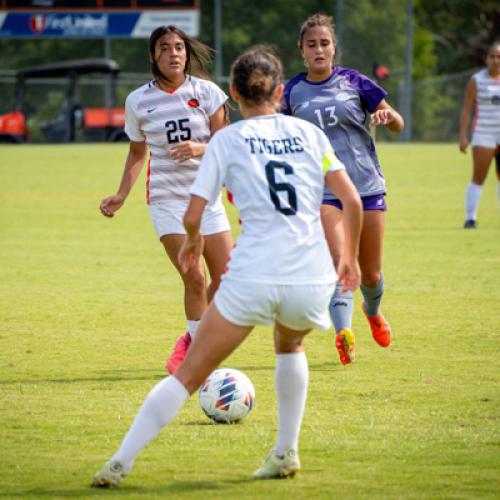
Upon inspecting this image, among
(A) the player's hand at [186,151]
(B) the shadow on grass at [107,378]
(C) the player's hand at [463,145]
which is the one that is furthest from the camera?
(C) the player's hand at [463,145]

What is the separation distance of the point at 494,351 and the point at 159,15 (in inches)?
1488

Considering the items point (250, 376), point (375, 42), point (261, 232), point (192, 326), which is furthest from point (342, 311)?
point (375, 42)

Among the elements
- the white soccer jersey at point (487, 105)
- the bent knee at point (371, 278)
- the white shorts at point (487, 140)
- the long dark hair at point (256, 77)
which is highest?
the long dark hair at point (256, 77)

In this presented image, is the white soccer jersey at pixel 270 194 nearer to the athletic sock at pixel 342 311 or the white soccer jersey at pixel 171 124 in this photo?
the white soccer jersey at pixel 171 124

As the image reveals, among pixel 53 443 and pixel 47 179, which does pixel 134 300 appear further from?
pixel 47 179

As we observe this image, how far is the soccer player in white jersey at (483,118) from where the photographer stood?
15227 millimetres

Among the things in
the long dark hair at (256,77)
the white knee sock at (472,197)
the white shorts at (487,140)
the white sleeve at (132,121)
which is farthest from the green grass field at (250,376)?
the long dark hair at (256,77)

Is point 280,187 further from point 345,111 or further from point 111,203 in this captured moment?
point 345,111

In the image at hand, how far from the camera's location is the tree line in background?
48.4 metres

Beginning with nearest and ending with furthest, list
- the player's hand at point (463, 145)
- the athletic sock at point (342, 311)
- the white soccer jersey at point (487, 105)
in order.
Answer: the athletic sock at point (342, 311), the player's hand at point (463, 145), the white soccer jersey at point (487, 105)

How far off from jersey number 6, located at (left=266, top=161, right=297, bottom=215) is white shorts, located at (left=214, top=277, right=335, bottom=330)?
31cm

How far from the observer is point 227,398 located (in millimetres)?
6145

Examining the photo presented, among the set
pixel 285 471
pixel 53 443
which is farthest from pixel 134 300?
pixel 285 471

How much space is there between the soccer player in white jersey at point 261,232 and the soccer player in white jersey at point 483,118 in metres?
10.3
